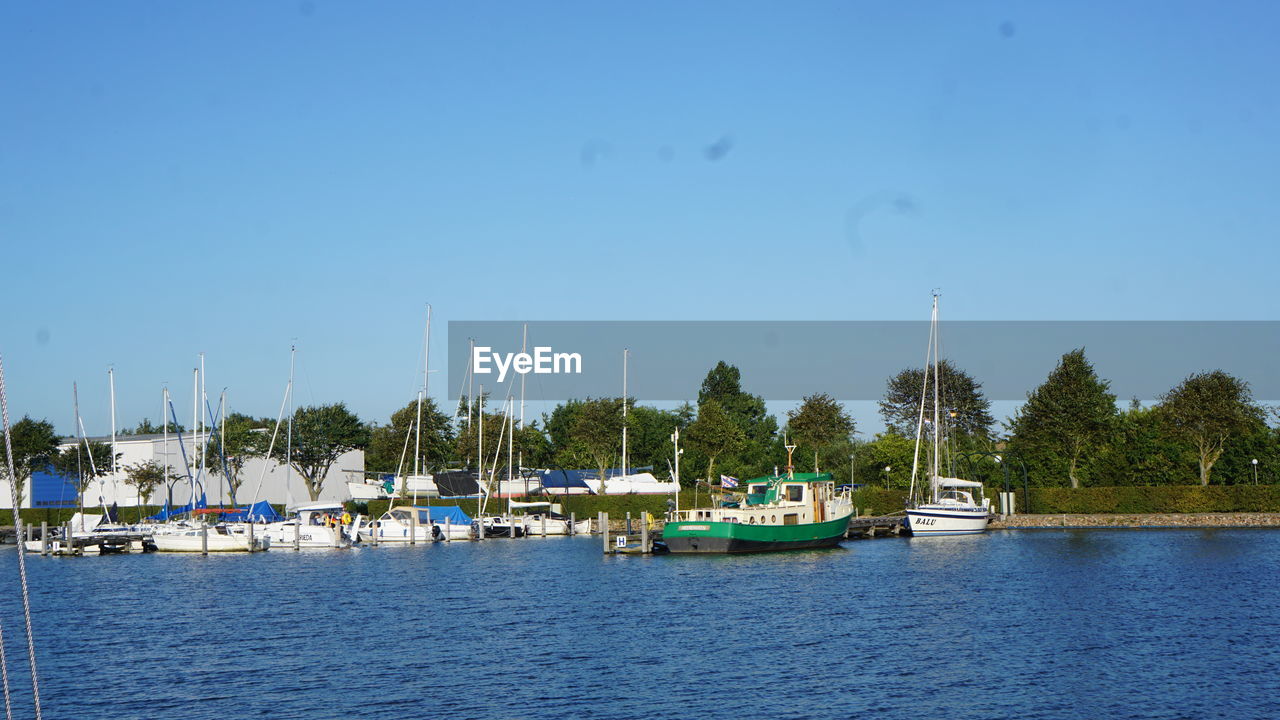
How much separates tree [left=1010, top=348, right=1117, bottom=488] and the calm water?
99.8 ft

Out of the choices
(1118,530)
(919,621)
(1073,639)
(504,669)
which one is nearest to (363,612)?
(504,669)

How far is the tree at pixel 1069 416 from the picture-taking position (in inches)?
3760

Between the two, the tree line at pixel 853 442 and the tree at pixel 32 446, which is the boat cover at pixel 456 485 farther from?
the tree at pixel 32 446

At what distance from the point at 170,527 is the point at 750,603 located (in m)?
46.9

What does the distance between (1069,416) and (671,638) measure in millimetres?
67373

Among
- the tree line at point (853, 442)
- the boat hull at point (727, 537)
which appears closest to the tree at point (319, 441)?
the tree line at point (853, 442)

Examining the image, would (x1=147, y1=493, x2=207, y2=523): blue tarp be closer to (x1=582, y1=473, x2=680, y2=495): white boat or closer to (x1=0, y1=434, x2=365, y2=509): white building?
(x1=0, y1=434, x2=365, y2=509): white building

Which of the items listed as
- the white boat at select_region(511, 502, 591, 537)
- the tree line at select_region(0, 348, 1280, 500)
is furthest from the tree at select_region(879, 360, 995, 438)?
the white boat at select_region(511, 502, 591, 537)

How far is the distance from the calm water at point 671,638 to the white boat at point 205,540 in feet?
34.1

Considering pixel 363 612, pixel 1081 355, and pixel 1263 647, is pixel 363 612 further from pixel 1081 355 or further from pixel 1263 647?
pixel 1081 355

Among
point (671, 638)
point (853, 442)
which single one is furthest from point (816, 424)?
point (671, 638)

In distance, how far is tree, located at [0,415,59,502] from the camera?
341ft

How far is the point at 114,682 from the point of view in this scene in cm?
3136

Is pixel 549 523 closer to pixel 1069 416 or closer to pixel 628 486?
pixel 628 486
